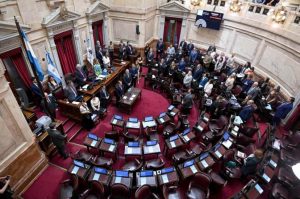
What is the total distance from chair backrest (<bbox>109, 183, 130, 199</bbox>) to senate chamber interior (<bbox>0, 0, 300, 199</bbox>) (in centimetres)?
3

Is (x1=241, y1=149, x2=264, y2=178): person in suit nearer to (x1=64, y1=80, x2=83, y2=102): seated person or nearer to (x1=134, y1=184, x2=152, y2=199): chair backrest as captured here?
(x1=134, y1=184, x2=152, y2=199): chair backrest

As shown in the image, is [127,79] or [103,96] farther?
[127,79]

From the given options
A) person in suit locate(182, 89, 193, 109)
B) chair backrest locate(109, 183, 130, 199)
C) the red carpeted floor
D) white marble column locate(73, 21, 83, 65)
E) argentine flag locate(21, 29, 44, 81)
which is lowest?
the red carpeted floor

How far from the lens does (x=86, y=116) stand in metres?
7.65

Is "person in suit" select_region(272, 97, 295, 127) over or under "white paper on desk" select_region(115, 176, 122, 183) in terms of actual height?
over

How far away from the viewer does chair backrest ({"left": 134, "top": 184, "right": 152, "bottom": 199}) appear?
4.79 m

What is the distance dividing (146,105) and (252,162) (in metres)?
5.60

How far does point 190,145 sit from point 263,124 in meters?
4.20

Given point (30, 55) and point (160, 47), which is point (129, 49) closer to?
point (160, 47)

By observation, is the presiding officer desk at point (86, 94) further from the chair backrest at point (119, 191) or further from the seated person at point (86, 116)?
the chair backrest at point (119, 191)

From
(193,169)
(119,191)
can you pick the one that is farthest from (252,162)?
(119,191)

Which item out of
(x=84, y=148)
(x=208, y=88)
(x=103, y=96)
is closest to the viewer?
(x=84, y=148)

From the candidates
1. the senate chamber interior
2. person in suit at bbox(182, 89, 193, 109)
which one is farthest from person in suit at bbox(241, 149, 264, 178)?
person in suit at bbox(182, 89, 193, 109)

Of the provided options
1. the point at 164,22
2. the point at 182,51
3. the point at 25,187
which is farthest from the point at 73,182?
the point at 164,22
